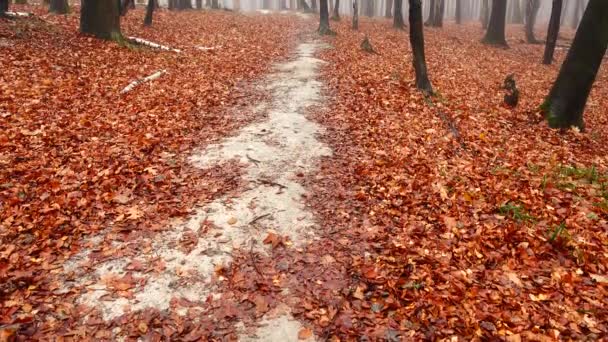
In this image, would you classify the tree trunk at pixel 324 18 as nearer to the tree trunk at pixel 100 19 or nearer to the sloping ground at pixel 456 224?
the tree trunk at pixel 100 19

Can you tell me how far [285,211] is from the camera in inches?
259

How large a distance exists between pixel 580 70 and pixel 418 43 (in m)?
4.15

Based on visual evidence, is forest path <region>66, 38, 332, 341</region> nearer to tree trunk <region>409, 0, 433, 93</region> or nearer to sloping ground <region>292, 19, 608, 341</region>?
sloping ground <region>292, 19, 608, 341</region>

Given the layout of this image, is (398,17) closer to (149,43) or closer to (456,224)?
(149,43)

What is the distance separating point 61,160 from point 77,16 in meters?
14.1

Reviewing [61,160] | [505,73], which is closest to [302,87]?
[61,160]

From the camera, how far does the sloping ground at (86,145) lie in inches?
206

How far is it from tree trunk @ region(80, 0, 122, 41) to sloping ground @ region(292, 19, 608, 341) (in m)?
8.64

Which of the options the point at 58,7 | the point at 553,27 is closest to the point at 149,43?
the point at 58,7

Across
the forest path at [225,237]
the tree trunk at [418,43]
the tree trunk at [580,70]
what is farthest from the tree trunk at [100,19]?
the tree trunk at [580,70]

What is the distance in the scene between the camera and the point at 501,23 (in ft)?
77.4

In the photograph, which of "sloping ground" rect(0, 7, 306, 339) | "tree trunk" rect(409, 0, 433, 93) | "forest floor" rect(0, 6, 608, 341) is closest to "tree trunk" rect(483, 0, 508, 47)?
"forest floor" rect(0, 6, 608, 341)

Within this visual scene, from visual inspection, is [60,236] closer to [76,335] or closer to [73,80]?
[76,335]

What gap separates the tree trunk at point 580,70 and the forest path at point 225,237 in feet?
20.5
